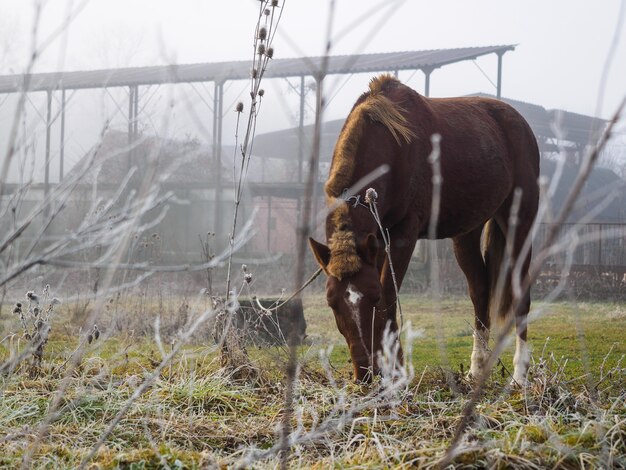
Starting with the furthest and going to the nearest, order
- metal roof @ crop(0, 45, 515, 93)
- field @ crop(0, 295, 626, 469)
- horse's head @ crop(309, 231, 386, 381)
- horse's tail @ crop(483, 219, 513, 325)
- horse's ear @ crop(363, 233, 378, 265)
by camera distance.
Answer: metal roof @ crop(0, 45, 515, 93) → horse's tail @ crop(483, 219, 513, 325) → horse's ear @ crop(363, 233, 378, 265) → horse's head @ crop(309, 231, 386, 381) → field @ crop(0, 295, 626, 469)

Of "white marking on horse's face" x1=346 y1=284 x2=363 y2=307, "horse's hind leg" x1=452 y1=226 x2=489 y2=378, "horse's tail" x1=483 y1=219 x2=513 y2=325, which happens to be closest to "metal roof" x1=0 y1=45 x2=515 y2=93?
"horse's hind leg" x1=452 y1=226 x2=489 y2=378

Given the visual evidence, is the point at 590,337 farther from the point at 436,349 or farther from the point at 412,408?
the point at 412,408

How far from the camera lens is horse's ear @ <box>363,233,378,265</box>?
4.20 m

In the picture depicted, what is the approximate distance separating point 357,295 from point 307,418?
33.6 inches

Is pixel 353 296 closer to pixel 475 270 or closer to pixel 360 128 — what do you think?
pixel 360 128

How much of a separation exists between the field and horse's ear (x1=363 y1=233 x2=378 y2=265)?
2.30 feet

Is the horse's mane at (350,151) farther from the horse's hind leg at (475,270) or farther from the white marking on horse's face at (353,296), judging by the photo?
the horse's hind leg at (475,270)

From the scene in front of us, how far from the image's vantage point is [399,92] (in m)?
5.34

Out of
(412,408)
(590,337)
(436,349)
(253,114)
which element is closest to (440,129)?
(253,114)

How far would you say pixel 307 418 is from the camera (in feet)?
11.2

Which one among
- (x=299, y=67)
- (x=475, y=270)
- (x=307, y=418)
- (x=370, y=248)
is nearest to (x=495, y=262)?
(x=475, y=270)

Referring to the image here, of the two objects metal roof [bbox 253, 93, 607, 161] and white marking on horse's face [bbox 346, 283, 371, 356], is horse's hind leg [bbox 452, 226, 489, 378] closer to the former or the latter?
white marking on horse's face [bbox 346, 283, 371, 356]

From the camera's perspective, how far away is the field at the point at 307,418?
2465 mm

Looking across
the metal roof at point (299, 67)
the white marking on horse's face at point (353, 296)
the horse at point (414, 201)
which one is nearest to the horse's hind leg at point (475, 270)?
the horse at point (414, 201)
